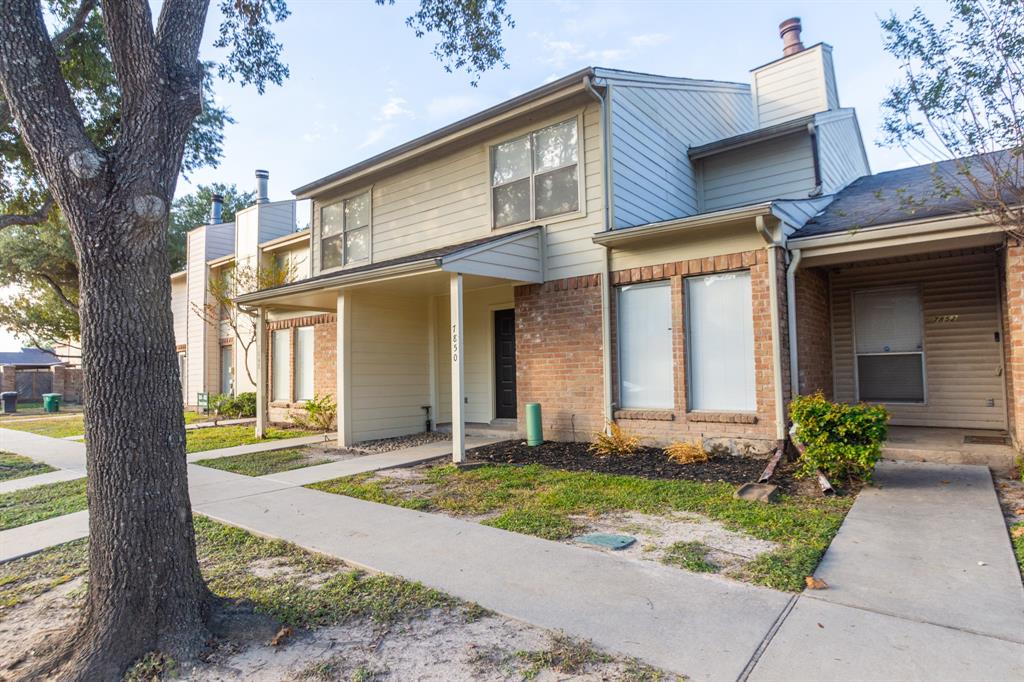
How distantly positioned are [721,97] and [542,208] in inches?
192

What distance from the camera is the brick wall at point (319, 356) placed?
40.2 ft

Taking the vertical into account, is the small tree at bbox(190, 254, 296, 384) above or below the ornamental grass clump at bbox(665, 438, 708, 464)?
above

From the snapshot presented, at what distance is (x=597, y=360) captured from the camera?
8352 millimetres

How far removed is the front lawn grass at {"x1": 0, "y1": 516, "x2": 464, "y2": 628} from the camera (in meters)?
3.25

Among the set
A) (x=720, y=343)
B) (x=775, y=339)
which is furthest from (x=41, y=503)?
(x=775, y=339)

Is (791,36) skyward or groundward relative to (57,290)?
skyward

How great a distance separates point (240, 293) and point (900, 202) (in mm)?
16402

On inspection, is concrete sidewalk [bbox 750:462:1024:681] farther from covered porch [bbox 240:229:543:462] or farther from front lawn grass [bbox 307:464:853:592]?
covered porch [bbox 240:229:543:462]

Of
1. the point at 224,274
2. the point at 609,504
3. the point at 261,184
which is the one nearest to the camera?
the point at 609,504

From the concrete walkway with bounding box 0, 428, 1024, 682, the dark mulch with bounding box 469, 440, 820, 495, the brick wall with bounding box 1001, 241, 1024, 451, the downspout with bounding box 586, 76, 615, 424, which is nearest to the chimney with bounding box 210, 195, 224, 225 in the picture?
the dark mulch with bounding box 469, 440, 820, 495

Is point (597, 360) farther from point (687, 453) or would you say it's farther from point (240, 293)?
point (240, 293)

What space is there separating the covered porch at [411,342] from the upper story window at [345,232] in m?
1.23

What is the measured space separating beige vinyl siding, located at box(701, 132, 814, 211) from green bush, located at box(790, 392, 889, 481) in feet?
16.8

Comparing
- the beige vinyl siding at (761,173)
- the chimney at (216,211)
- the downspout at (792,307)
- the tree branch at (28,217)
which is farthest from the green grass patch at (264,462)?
the chimney at (216,211)
